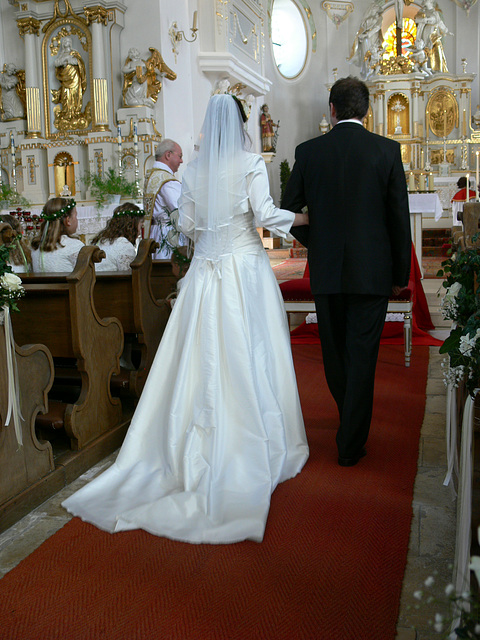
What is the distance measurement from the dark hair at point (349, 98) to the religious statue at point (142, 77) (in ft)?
24.1

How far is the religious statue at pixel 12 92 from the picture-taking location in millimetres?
10344

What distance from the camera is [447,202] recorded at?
1557cm

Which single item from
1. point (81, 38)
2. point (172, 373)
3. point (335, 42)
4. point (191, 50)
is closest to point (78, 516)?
point (172, 373)

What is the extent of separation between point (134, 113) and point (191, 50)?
2.11m

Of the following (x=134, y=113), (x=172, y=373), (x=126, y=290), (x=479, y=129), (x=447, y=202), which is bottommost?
(x=172, y=373)

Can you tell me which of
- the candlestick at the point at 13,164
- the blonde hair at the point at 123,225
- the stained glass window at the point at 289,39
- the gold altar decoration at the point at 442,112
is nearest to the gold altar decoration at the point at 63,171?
the candlestick at the point at 13,164

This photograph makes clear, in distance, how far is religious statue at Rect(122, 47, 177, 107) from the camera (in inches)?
379

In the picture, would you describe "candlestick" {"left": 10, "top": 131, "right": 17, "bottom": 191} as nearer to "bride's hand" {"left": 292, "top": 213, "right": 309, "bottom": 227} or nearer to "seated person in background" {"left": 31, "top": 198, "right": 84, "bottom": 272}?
"seated person in background" {"left": 31, "top": 198, "right": 84, "bottom": 272}

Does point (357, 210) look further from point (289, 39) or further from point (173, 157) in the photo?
point (289, 39)

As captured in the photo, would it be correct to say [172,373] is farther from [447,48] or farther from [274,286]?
[447,48]

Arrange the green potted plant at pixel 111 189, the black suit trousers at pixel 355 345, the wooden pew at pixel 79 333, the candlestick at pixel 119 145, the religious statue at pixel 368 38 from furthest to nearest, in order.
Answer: the religious statue at pixel 368 38
the candlestick at pixel 119 145
the green potted plant at pixel 111 189
the wooden pew at pixel 79 333
the black suit trousers at pixel 355 345

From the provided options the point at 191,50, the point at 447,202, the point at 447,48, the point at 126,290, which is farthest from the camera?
the point at 447,48

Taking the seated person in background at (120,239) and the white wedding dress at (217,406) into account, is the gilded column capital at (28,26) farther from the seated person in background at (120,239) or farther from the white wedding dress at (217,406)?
the white wedding dress at (217,406)

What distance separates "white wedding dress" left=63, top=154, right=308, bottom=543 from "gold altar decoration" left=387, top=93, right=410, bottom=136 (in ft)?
53.2
